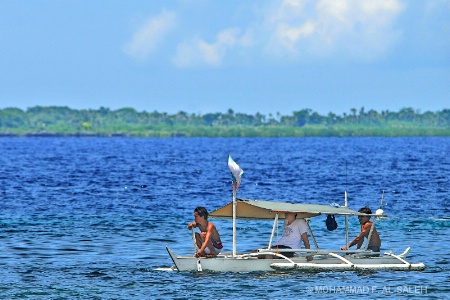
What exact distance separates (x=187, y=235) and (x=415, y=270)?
1270 cm

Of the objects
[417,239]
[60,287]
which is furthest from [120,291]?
[417,239]

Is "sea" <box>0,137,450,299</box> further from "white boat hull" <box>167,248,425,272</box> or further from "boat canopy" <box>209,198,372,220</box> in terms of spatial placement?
"boat canopy" <box>209,198,372,220</box>

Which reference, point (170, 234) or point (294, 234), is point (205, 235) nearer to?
point (294, 234)

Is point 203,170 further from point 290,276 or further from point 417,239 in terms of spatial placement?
point 290,276

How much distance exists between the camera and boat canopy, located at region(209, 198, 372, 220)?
29688 millimetres

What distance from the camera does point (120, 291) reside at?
27797mm

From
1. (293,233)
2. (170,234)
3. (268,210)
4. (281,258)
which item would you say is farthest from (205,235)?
(170,234)

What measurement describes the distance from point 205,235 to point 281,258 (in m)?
2.36

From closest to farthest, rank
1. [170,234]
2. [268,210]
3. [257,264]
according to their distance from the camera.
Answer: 1. [257,264]
2. [268,210]
3. [170,234]

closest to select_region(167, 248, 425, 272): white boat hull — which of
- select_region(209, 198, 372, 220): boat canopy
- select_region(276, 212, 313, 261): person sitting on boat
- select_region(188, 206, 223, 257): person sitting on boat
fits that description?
select_region(188, 206, 223, 257): person sitting on boat

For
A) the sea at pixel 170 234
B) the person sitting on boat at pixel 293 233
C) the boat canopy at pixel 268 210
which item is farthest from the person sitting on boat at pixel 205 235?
the person sitting on boat at pixel 293 233

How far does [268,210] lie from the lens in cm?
2983

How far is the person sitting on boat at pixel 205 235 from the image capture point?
29875 millimetres

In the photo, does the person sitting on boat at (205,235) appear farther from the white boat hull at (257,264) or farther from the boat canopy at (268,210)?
the boat canopy at (268,210)
